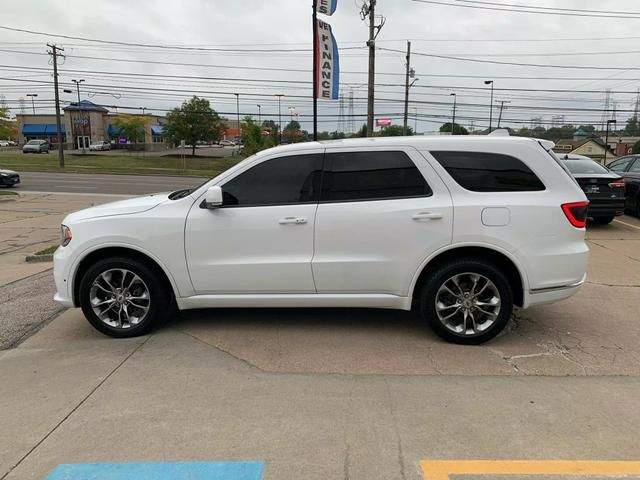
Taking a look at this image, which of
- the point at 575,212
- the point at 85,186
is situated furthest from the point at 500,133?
the point at 85,186

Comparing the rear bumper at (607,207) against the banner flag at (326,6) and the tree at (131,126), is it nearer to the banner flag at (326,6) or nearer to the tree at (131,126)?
the banner flag at (326,6)

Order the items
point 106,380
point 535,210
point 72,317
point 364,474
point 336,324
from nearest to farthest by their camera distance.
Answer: point 364,474 < point 106,380 < point 535,210 < point 336,324 < point 72,317

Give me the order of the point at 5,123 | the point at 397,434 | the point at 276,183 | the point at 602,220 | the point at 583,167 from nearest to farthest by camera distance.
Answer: the point at 397,434 → the point at 276,183 → the point at 583,167 → the point at 602,220 → the point at 5,123

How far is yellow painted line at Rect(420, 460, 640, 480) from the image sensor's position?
2.69m

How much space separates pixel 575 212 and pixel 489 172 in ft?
2.64

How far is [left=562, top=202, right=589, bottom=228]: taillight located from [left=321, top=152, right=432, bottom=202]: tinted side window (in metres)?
1.18

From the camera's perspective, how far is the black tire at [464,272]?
4.39 m

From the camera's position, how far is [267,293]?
460 centimetres

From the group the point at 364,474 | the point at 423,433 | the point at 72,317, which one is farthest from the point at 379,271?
the point at 72,317

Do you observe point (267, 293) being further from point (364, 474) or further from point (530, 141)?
point (530, 141)

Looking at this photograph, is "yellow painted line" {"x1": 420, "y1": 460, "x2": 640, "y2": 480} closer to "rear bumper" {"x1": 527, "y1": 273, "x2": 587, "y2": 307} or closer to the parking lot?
the parking lot

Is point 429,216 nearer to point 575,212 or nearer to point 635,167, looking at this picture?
point 575,212

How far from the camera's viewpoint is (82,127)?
81062mm

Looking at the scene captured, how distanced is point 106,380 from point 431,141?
3.36 m
